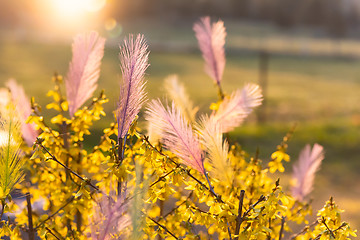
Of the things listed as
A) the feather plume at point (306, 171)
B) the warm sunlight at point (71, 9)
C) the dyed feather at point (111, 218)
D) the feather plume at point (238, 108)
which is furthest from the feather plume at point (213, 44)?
the warm sunlight at point (71, 9)

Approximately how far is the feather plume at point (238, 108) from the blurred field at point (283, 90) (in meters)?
0.38

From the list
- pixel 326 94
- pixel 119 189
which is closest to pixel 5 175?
pixel 119 189

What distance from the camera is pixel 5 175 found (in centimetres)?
147

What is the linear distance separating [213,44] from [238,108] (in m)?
0.36

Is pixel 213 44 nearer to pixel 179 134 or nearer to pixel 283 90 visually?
pixel 179 134

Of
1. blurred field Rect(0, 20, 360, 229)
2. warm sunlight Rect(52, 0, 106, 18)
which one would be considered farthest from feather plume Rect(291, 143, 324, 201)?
warm sunlight Rect(52, 0, 106, 18)

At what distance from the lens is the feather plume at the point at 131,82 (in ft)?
4.56

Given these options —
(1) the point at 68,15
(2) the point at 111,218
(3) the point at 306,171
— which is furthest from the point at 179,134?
(1) the point at 68,15

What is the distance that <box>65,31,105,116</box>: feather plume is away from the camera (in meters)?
1.87

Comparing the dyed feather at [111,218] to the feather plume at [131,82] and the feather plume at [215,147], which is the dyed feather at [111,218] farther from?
the feather plume at [215,147]

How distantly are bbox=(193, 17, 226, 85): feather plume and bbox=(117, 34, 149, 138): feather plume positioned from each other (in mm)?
643

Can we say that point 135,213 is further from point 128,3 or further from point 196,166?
point 128,3

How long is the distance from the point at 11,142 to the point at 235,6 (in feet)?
185

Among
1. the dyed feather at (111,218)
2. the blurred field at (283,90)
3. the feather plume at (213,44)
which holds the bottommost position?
the dyed feather at (111,218)
